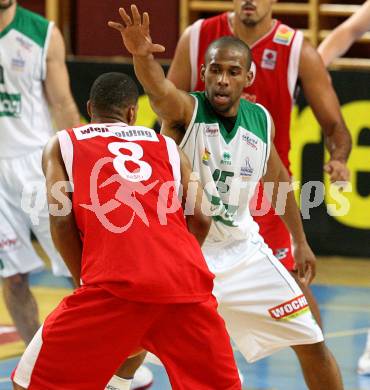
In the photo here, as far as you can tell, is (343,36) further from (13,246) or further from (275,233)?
(13,246)

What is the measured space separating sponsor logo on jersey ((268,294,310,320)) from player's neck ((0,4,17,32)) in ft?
9.04

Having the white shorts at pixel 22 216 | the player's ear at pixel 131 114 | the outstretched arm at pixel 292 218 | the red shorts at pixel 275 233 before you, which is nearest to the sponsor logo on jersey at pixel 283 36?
the red shorts at pixel 275 233

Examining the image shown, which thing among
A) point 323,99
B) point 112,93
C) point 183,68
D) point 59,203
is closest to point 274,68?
point 323,99

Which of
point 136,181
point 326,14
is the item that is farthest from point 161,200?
point 326,14

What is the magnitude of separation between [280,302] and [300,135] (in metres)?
4.71

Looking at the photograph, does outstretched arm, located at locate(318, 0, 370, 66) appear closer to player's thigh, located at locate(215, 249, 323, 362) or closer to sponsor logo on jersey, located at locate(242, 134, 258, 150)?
sponsor logo on jersey, located at locate(242, 134, 258, 150)

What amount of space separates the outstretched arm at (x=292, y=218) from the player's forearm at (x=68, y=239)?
1.42 m

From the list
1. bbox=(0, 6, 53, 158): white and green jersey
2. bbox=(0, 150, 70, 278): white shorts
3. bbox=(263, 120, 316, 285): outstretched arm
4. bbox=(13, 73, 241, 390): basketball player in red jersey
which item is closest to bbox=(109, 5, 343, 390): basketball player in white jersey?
bbox=(263, 120, 316, 285): outstretched arm

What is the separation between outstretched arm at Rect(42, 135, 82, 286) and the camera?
4.43 m

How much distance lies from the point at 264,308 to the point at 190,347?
43.7 inches

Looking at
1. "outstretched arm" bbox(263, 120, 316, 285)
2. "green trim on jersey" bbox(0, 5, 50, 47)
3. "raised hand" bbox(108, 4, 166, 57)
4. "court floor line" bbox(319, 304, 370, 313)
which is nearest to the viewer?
"raised hand" bbox(108, 4, 166, 57)

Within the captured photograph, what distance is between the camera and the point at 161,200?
4379 mm

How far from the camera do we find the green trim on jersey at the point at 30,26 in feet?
23.0

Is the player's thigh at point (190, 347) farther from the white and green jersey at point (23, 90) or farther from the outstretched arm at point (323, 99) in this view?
the white and green jersey at point (23, 90)
